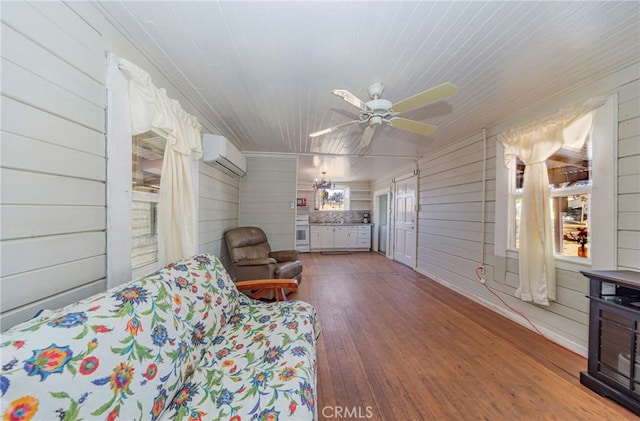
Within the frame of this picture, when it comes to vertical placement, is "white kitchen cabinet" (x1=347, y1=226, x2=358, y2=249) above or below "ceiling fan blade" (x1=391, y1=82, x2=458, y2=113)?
below

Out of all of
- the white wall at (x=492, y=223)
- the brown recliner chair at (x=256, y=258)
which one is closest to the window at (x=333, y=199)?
the white wall at (x=492, y=223)

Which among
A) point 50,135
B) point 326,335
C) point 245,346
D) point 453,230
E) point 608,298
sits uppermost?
point 50,135

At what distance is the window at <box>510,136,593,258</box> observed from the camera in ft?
6.93

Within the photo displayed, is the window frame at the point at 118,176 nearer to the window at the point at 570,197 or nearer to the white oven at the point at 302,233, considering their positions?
the window at the point at 570,197

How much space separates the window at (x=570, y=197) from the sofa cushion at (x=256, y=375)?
7.86ft

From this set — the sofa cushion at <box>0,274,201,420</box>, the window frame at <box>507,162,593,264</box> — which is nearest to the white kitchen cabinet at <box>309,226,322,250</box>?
the window frame at <box>507,162,593,264</box>

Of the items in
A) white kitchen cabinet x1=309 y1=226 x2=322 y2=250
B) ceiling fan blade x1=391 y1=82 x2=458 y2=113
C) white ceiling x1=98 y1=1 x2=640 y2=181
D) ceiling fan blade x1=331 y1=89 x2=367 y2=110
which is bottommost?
white kitchen cabinet x1=309 y1=226 x2=322 y2=250

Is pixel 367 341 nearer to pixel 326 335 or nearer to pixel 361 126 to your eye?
pixel 326 335

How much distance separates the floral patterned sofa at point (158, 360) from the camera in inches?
27.4

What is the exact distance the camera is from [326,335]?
2.38 m

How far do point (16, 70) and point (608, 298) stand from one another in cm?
333

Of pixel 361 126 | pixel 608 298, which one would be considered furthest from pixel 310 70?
pixel 608 298

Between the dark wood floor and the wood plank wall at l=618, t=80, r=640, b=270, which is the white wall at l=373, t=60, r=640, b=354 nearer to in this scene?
the wood plank wall at l=618, t=80, r=640, b=270

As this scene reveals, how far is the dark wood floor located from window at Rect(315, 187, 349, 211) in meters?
4.81
